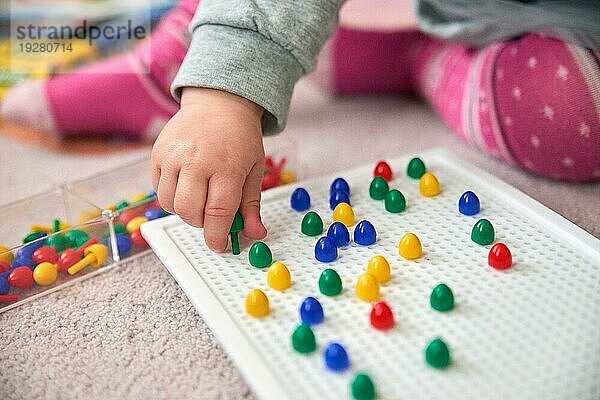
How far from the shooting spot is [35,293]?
70 cm

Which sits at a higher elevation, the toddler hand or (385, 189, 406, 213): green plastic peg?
the toddler hand

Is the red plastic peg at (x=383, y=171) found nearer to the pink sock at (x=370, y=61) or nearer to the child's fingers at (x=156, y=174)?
the child's fingers at (x=156, y=174)

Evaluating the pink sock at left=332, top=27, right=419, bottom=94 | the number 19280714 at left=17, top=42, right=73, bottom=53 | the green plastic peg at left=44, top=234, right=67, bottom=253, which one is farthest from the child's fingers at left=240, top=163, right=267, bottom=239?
the number 19280714 at left=17, top=42, right=73, bottom=53

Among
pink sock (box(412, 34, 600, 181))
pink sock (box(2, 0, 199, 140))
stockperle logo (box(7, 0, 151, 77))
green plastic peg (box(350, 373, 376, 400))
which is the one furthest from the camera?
stockperle logo (box(7, 0, 151, 77))

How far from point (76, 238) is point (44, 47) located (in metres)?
0.66

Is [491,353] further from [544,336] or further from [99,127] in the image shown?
[99,127]

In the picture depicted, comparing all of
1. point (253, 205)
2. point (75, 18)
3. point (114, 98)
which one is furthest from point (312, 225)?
point (75, 18)

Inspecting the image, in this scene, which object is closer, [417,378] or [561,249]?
[417,378]

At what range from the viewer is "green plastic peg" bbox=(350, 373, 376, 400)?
48cm

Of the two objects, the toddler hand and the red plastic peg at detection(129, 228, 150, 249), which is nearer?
the toddler hand

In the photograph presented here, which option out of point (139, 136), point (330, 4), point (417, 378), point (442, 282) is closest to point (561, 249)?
point (442, 282)

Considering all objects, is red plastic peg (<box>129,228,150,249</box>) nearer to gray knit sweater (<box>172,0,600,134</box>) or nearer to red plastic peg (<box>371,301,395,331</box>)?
gray knit sweater (<box>172,0,600,134</box>)

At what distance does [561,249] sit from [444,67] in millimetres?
424

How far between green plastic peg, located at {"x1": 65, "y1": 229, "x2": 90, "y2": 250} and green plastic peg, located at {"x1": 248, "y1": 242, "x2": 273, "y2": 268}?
0.21 metres
